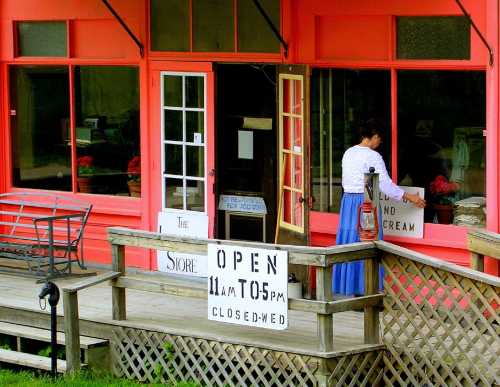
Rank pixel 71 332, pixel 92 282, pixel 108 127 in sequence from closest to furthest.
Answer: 1. pixel 71 332
2. pixel 92 282
3. pixel 108 127

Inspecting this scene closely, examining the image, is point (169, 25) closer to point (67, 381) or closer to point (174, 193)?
point (174, 193)

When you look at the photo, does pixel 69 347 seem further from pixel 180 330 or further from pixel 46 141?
pixel 46 141

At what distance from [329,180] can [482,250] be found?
2.22 metres

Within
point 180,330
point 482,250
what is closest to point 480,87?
point 482,250

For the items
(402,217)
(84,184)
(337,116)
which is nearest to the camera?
(402,217)

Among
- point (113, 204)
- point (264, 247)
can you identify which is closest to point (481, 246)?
point (264, 247)

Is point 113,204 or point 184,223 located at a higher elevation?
point 113,204

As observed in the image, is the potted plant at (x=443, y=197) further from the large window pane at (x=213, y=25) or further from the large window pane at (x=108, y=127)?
the large window pane at (x=108, y=127)

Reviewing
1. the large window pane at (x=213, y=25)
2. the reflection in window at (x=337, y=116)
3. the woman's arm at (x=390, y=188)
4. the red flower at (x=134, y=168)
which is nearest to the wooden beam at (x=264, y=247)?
the woman's arm at (x=390, y=188)

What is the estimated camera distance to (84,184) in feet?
52.5

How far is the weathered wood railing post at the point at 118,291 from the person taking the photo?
1247cm

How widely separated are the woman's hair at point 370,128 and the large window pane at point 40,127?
4.50 m

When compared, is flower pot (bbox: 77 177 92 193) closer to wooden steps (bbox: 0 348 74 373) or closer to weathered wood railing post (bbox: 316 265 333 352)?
wooden steps (bbox: 0 348 74 373)

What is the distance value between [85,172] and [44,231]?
85 centimetres
